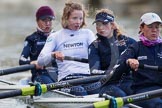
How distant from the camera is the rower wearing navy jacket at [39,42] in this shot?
841 centimetres

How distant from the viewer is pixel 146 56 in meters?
6.41

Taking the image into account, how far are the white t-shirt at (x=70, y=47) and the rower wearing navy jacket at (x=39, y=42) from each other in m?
0.59

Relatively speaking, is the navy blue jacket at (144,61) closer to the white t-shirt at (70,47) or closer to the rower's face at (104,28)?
the rower's face at (104,28)

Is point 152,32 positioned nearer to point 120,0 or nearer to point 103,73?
point 103,73

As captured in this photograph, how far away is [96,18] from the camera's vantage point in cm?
720

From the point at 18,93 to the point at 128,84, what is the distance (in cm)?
124

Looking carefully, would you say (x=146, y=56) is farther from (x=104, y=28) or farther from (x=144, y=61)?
(x=104, y=28)

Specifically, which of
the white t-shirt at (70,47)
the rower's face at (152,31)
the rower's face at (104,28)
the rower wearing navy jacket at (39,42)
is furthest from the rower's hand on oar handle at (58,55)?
the rower's face at (152,31)

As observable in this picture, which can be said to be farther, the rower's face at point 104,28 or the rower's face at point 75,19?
the rower's face at point 75,19

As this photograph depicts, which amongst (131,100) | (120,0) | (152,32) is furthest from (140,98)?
(120,0)

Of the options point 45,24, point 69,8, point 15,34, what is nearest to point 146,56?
point 69,8

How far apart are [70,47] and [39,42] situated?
3.59ft

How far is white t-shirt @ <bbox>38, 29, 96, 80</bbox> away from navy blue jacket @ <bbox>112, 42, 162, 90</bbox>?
4.04 feet

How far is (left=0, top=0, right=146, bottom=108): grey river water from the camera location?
10.8 m
